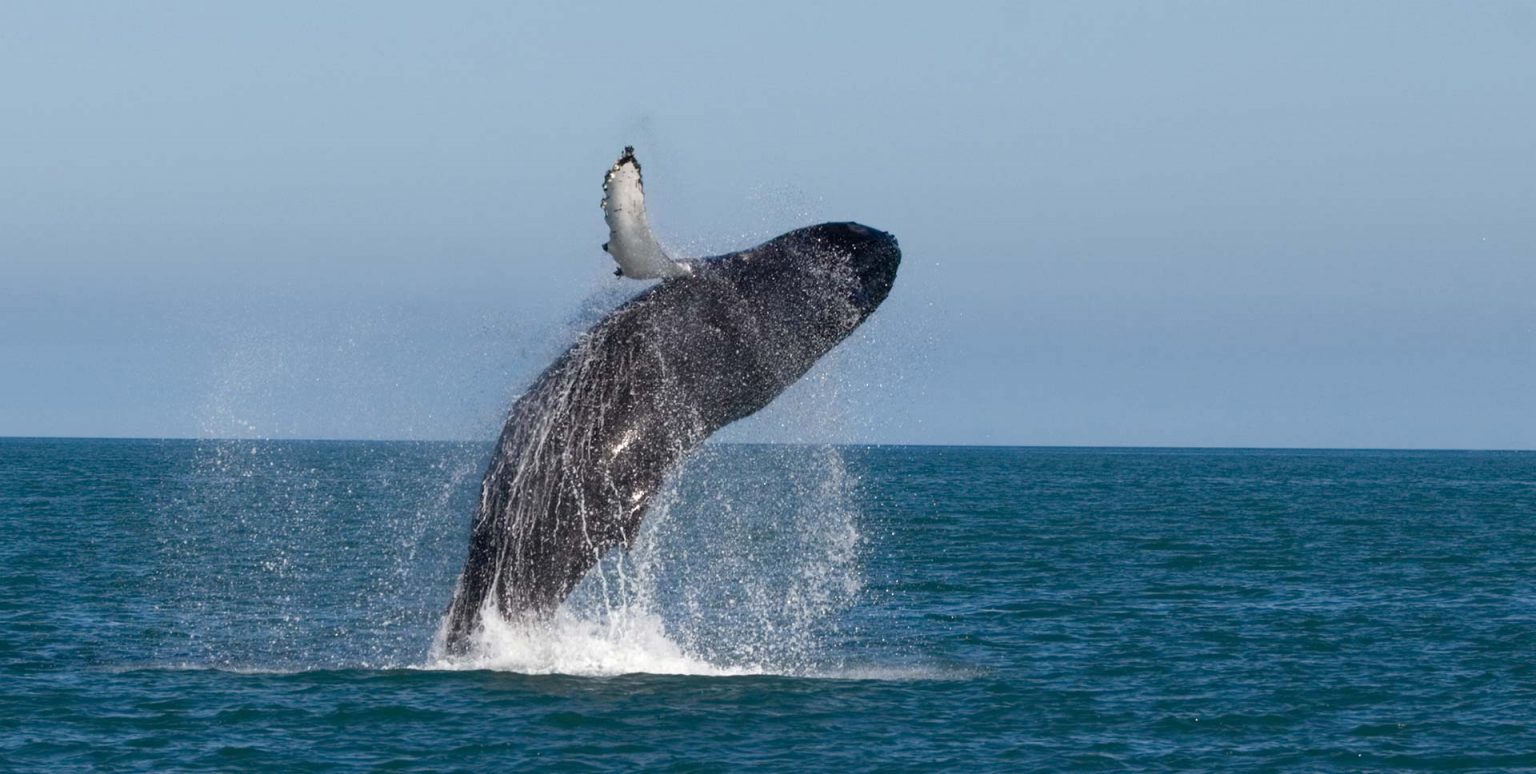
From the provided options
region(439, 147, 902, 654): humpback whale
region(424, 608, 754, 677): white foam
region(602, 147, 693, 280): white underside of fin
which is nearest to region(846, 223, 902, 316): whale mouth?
region(439, 147, 902, 654): humpback whale

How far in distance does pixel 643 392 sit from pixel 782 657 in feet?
22.9

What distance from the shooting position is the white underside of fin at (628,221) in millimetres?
16312

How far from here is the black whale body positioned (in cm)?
1820

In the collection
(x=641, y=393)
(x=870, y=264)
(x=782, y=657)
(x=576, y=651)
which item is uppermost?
(x=870, y=264)

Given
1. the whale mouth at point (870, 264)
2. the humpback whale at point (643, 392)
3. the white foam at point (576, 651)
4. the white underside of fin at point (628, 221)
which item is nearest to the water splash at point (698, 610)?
the white foam at point (576, 651)

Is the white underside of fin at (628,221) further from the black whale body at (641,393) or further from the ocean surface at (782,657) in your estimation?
the ocean surface at (782,657)

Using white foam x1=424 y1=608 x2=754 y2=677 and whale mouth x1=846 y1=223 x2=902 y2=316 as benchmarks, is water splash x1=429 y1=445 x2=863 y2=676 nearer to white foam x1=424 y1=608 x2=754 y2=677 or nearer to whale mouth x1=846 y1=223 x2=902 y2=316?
white foam x1=424 y1=608 x2=754 y2=677

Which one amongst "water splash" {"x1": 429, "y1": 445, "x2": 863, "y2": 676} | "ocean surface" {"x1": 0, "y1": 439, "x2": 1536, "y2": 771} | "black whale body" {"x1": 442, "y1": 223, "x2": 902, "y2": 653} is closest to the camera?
"black whale body" {"x1": 442, "y1": 223, "x2": 902, "y2": 653}

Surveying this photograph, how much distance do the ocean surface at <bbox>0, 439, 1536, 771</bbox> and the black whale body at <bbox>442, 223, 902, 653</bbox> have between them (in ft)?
5.02

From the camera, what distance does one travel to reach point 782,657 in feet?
79.4

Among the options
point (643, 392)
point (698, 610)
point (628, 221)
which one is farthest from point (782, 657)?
point (628, 221)

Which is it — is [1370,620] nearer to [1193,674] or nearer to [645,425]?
[1193,674]

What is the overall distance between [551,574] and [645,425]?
179cm

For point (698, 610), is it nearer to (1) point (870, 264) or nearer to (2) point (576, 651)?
(2) point (576, 651)
